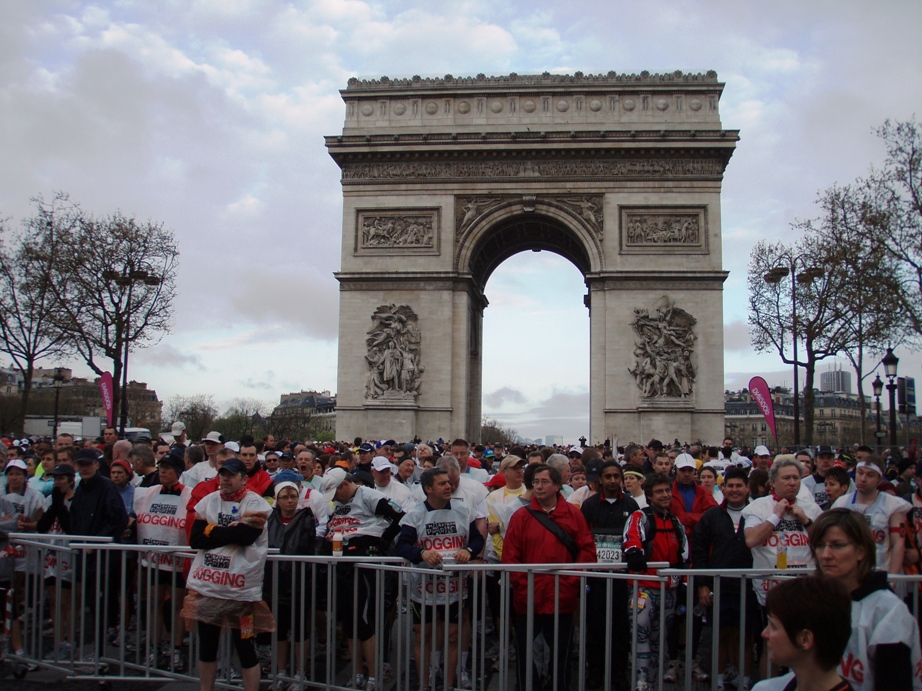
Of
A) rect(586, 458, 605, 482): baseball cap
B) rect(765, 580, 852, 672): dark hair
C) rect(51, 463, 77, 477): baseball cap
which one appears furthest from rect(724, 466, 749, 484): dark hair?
rect(51, 463, 77, 477): baseball cap

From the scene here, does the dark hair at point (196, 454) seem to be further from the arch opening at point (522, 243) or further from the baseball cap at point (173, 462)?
the arch opening at point (522, 243)

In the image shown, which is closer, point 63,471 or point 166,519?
point 166,519

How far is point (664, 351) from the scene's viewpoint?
27.8m

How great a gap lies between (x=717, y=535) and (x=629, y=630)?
1.07m

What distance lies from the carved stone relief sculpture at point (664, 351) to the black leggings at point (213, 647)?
23.0 meters

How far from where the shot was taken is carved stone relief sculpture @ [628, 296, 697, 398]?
90.8 feet

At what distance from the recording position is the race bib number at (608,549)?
677 centimetres

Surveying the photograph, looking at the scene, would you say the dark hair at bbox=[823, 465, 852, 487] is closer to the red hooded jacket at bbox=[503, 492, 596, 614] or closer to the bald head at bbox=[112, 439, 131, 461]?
the red hooded jacket at bbox=[503, 492, 596, 614]

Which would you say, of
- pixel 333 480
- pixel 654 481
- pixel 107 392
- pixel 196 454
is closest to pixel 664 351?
pixel 107 392

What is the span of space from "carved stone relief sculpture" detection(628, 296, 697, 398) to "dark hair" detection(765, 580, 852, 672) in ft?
82.9

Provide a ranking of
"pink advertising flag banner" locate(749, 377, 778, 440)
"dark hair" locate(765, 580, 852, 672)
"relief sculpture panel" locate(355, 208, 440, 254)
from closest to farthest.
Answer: "dark hair" locate(765, 580, 852, 672) < "pink advertising flag banner" locate(749, 377, 778, 440) < "relief sculpture panel" locate(355, 208, 440, 254)

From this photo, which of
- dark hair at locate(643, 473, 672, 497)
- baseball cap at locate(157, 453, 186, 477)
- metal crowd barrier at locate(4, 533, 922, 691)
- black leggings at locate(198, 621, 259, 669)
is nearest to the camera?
metal crowd barrier at locate(4, 533, 922, 691)

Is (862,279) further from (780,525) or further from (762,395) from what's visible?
(780,525)

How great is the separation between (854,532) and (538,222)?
27.5m
